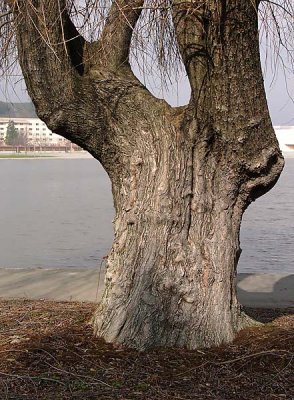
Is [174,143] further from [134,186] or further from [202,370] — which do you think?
[202,370]

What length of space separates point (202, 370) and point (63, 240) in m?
11.1

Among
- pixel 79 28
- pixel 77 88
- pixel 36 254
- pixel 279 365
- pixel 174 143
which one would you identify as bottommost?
pixel 36 254

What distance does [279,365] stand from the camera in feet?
15.4

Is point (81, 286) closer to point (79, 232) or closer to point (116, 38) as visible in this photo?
point (116, 38)

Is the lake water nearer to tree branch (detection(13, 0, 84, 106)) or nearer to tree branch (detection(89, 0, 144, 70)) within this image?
tree branch (detection(89, 0, 144, 70))

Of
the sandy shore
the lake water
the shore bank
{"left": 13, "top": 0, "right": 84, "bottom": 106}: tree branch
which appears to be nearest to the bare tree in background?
{"left": 13, "top": 0, "right": 84, "bottom": 106}: tree branch

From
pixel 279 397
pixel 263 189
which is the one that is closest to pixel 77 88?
pixel 263 189

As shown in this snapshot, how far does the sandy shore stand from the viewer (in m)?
8.21

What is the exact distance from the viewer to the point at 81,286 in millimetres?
8977

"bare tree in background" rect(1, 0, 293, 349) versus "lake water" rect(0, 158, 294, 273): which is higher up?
"bare tree in background" rect(1, 0, 293, 349)

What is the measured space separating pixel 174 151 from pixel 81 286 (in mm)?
4177

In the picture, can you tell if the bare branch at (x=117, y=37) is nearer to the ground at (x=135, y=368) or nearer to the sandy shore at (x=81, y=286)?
the ground at (x=135, y=368)

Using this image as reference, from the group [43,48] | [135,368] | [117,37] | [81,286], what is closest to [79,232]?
[81,286]

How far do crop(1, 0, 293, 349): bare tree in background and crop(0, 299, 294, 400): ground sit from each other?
25 centimetres
